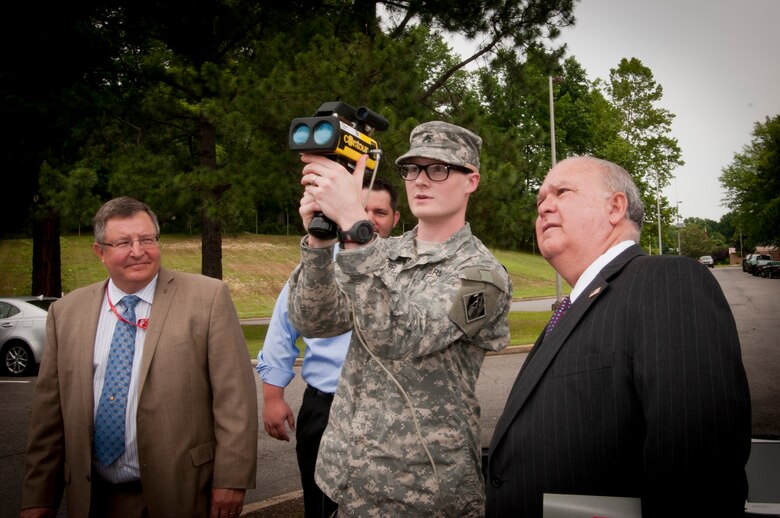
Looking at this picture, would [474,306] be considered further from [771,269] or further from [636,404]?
Answer: [771,269]

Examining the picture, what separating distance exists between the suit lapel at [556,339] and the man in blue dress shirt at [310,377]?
1147mm

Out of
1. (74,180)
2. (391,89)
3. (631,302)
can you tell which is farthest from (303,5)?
(631,302)

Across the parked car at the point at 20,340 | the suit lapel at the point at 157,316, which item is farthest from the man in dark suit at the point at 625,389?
the parked car at the point at 20,340

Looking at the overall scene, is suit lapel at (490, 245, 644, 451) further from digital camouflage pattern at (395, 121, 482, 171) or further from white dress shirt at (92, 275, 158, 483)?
white dress shirt at (92, 275, 158, 483)

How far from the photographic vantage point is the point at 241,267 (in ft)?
127

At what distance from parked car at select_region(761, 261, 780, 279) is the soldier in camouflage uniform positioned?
4707cm

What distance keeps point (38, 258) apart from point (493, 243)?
1204 cm

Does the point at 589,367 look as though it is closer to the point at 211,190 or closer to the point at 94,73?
the point at 211,190

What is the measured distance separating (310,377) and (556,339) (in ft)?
5.32

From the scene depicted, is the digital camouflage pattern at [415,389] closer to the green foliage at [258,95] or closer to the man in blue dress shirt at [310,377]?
the man in blue dress shirt at [310,377]

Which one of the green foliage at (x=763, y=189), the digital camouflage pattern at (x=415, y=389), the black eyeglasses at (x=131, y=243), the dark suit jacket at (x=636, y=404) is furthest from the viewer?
the green foliage at (x=763, y=189)

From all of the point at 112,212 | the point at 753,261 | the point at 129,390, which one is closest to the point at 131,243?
the point at 112,212

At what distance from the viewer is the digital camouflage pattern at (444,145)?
2.14 meters

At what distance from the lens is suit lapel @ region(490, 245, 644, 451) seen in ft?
5.46
